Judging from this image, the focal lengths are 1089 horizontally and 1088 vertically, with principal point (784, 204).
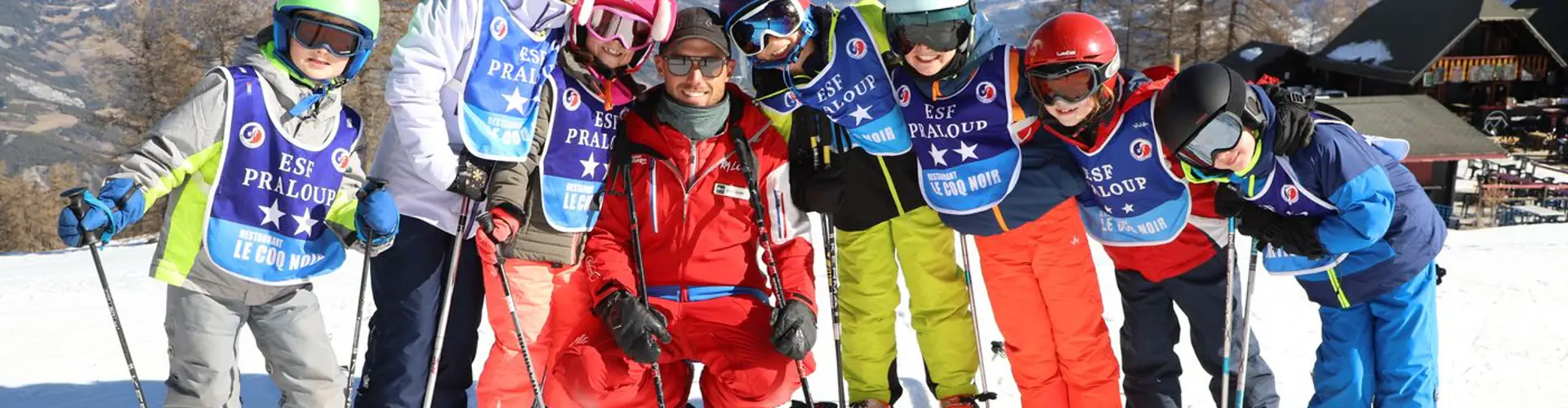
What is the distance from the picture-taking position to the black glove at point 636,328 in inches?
142

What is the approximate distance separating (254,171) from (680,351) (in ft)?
4.96

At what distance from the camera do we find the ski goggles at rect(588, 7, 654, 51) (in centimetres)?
376

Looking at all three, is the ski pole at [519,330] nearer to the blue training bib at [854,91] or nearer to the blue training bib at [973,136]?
the blue training bib at [854,91]

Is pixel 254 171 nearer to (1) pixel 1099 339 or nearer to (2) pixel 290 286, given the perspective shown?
(2) pixel 290 286

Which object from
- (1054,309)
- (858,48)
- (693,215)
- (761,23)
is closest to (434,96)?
(693,215)

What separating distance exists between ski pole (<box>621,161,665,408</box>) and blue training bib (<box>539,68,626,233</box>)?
0.34ft

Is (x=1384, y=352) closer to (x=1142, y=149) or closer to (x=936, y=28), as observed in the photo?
(x=1142, y=149)

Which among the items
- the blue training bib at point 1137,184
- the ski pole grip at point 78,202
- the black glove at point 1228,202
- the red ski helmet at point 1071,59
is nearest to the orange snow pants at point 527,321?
the ski pole grip at point 78,202

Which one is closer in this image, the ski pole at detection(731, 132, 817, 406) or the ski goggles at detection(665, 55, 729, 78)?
the ski goggles at detection(665, 55, 729, 78)

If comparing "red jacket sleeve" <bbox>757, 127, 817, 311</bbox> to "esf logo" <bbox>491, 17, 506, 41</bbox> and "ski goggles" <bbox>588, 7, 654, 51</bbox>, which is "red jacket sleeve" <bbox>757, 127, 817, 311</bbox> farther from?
"esf logo" <bbox>491, 17, 506, 41</bbox>

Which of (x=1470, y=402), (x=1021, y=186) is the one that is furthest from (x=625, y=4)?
(x=1470, y=402)

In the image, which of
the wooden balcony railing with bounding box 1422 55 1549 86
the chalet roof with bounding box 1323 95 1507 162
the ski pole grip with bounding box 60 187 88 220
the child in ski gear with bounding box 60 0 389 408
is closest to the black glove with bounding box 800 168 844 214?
the child in ski gear with bounding box 60 0 389 408

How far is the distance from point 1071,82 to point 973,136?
1.47ft

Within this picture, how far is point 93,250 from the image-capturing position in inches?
128
